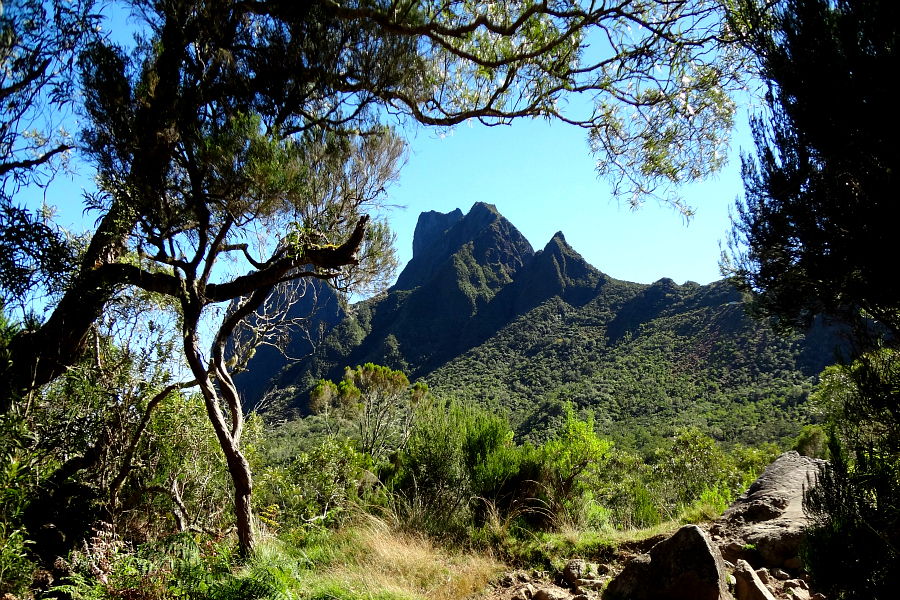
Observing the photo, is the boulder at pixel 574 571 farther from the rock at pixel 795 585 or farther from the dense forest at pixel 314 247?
the rock at pixel 795 585

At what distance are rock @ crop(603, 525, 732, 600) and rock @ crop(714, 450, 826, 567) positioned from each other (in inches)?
46.4

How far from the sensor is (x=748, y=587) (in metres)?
2.77

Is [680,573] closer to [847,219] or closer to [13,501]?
[847,219]

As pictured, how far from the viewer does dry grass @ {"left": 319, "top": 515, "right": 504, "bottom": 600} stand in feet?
11.0

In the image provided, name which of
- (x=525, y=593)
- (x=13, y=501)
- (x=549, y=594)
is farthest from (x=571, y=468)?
(x=13, y=501)

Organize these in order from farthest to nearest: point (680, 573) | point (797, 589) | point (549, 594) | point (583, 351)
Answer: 1. point (583, 351)
2. point (549, 594)
3. point (797, 589)
4. point (680, 573)

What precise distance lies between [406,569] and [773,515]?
126 inches

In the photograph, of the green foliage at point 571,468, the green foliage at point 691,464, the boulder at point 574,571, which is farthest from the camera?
the green foliage at point 691,464

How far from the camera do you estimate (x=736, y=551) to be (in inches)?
144

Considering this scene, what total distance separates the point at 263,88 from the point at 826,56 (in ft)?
12.9

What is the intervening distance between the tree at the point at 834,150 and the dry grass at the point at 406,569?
138 inches

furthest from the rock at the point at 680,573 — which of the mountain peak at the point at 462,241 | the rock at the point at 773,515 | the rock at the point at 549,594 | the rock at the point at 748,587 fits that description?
the mountain peak at the point at 462,241

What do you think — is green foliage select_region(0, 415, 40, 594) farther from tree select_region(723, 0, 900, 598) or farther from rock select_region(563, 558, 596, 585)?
tree select_region(723, 0, 900, 598)

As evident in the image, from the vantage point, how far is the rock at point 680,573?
2.62m
